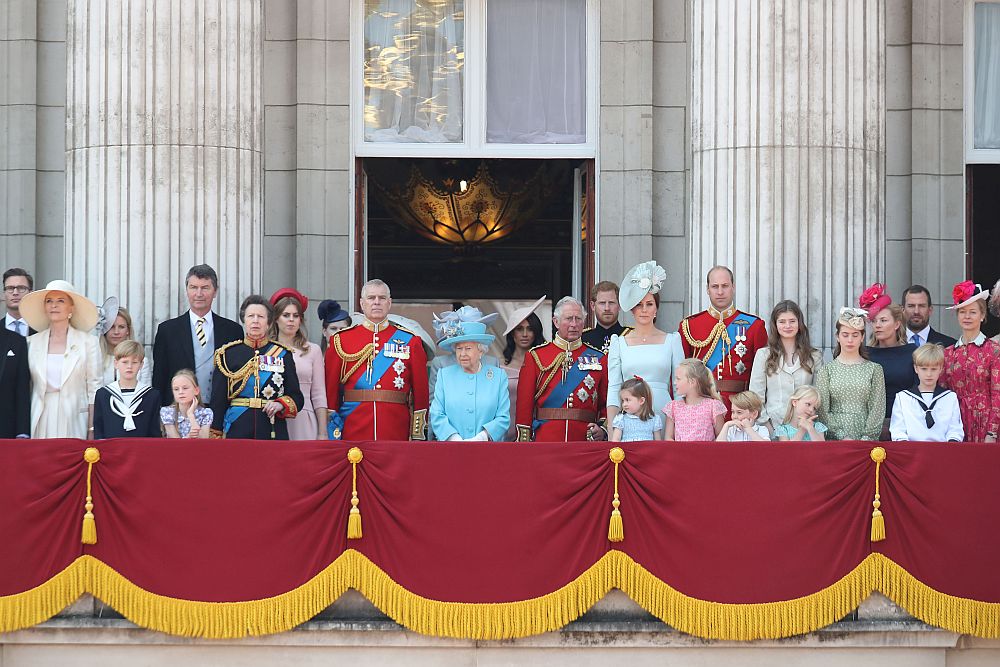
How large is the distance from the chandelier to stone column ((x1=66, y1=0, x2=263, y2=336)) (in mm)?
6372

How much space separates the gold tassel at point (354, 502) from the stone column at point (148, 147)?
2.61 m

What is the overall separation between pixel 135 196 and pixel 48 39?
3080 mm

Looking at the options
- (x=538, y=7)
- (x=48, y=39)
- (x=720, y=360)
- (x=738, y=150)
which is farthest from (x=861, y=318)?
(x=48, y=39)

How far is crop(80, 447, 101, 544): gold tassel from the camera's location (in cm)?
845

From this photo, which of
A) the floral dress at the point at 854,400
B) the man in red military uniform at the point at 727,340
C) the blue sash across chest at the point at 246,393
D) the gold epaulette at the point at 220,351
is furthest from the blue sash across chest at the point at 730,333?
the gold epaulette at the point at 220,351

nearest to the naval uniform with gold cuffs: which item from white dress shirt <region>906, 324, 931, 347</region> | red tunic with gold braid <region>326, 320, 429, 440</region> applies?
red tunic with gold braid <region>326, 320, 429, 440</region>

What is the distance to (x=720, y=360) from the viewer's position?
997cm

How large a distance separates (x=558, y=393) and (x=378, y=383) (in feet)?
4.07

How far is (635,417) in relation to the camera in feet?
30.3

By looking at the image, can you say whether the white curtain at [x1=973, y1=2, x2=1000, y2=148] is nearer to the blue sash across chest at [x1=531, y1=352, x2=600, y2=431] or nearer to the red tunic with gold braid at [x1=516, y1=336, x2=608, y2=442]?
the red tunic with gold braid at [x1=516, y1=336, x2=608, y2=442]

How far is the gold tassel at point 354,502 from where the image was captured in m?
8.48

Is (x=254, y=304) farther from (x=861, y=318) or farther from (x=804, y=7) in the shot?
(x=804, y=7)

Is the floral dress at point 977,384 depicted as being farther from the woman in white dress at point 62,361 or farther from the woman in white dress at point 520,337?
the woman in white dress at point 62,361

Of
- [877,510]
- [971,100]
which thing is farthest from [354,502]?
[971,100]
